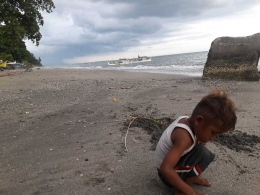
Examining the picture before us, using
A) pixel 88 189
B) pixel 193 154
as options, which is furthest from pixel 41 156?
pixel 193 154

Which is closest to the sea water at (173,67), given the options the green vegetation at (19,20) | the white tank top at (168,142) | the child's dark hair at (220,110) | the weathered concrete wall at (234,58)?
the weathered concrete wall at (234,58)

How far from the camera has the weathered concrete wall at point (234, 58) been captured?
9695mm

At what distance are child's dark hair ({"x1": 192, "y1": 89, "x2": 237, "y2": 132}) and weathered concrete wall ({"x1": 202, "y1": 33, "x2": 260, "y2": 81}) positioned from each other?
28.1 ft

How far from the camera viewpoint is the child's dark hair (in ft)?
5.80

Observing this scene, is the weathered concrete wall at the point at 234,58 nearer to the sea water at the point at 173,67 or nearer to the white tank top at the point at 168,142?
the sea water at the point at 173,67

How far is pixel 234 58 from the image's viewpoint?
33.8ft

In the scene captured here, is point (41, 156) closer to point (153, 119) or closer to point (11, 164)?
point (11, 164)

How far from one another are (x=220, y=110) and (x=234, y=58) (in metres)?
9.50

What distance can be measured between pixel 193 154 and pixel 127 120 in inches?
89.8

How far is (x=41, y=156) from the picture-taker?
302cm

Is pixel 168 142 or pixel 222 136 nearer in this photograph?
pixel 168 142

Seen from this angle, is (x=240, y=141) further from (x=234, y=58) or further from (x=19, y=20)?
(x=19, y=20)

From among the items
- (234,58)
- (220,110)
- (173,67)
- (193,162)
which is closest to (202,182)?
(193,162)

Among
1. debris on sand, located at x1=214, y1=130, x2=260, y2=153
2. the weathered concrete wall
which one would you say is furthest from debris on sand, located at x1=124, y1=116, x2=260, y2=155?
the weathered concrete wall
